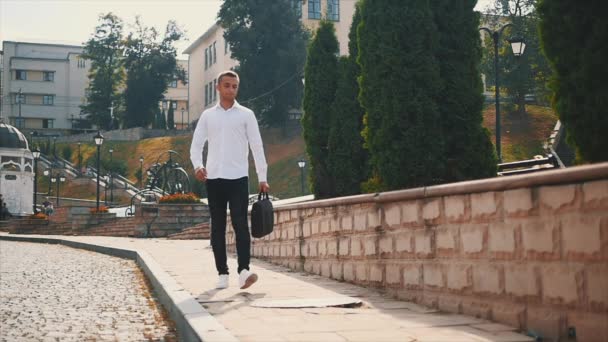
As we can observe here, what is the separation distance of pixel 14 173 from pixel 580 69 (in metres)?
53.5

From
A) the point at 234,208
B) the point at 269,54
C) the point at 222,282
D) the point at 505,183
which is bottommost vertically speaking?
the point at 222,282

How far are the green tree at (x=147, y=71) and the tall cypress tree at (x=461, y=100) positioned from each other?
Answer: 76832 mm

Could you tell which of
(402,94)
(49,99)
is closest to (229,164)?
(402,94)

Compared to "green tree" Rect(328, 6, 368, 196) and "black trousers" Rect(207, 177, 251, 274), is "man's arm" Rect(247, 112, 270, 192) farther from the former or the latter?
"green tree" Rect(328, 6, 368, 196)

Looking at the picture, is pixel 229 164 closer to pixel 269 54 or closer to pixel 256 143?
pixel 256 143

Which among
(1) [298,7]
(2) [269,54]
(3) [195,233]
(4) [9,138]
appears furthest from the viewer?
(1) [298,7]

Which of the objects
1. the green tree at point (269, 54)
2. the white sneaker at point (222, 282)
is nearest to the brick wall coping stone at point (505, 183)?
the white sneaker at point (222, 282)

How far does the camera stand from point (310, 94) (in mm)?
Answer: 15953

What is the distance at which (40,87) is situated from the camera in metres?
99.9

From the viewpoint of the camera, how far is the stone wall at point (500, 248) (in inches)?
169

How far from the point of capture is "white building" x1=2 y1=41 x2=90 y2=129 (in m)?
98.4

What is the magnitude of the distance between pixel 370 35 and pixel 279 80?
51299 millimetres

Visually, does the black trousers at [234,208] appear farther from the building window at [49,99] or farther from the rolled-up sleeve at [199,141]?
the building window at [49,99]

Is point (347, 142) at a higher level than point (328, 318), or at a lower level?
higher
